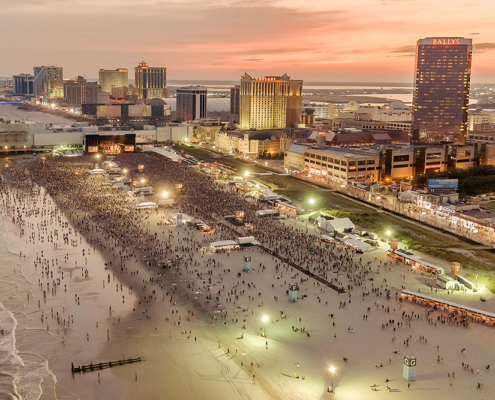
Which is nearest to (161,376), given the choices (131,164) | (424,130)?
(131,164)

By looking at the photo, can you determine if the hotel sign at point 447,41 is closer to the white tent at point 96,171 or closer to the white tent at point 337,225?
the white tent at point 96,171

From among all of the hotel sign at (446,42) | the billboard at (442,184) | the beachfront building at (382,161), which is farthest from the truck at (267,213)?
the hotel sign at (446,42)

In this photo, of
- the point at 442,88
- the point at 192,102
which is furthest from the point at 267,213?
the point at 192,102

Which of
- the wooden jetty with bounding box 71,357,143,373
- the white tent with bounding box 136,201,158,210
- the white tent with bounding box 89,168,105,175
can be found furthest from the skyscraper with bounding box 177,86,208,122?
the wooden jetty with bounding box 71,357,143,373

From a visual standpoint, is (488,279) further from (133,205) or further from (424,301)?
(133,205)

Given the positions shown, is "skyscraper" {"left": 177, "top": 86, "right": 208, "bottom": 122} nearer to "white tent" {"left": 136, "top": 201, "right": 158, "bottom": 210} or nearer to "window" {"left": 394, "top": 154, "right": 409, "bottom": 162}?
"window" {"left": 394, "top": 154, "right": 409, "bottom": 162}

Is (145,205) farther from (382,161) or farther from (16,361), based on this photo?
(382,161)
